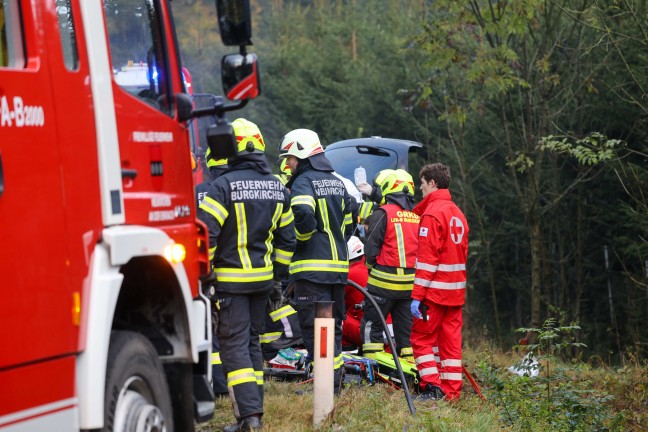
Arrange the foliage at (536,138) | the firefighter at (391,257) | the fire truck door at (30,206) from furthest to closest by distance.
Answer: the foliage at (536,138) < the firefighter at (391,257) < the fire truck door at (30,206)

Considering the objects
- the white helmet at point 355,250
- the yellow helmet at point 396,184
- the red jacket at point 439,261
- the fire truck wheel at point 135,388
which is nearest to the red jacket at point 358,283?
the white helmet at point 355,250

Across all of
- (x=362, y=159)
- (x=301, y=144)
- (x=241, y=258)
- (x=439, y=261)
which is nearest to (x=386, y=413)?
(x=241, y=258)

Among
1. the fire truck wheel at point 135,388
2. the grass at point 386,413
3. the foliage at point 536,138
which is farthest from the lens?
the foliage at point 536,138

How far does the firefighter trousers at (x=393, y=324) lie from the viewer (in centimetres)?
1022

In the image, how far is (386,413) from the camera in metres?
7.73

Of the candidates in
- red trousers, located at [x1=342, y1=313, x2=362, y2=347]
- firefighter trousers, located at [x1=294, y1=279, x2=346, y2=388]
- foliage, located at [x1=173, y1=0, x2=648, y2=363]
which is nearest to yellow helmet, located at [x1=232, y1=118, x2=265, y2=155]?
firefighter trousers, located at [x1=294, y1=279, x2=346, y2=388]

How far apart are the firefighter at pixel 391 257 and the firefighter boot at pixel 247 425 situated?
3069 mm

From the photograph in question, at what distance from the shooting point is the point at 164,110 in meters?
5.28

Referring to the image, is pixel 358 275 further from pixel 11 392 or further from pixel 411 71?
pixel 411 71

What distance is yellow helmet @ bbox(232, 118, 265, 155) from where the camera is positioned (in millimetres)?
7434

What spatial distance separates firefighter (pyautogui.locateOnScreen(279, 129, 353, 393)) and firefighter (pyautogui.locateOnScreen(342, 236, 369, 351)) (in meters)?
1.72

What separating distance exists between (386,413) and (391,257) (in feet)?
8.92

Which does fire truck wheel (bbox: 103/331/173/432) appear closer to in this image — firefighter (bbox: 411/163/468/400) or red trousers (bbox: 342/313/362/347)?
firefighter (bbox: 411/163/468/400)

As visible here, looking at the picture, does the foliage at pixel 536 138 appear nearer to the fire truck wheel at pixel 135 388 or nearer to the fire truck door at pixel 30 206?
the fire truck wheel at pixel 135 388
